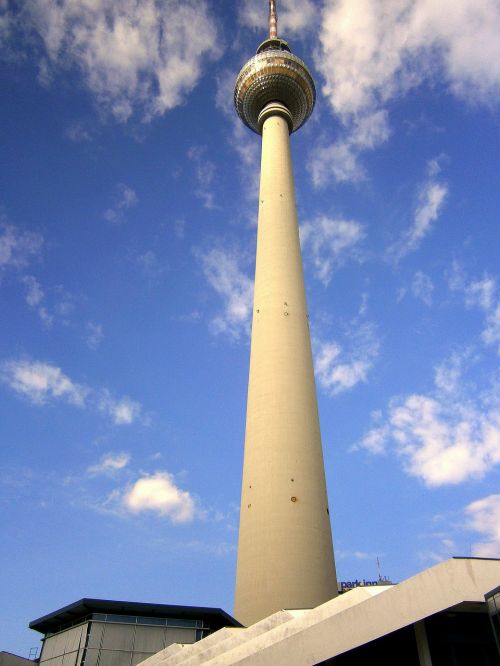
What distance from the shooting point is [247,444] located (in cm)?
3434

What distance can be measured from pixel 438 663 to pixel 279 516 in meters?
15.1

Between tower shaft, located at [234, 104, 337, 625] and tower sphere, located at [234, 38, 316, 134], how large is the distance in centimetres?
1684

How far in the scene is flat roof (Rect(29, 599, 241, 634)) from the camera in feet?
89.1

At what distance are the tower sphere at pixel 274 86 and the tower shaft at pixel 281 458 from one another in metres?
16.8

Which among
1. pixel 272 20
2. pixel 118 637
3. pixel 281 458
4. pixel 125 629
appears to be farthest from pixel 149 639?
pixel 272 20

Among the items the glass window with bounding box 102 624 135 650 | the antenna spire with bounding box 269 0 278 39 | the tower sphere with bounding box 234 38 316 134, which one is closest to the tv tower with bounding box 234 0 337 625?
the glass window with bounding box 102 624 135 650

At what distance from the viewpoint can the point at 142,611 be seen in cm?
2773

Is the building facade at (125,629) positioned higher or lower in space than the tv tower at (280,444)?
lower

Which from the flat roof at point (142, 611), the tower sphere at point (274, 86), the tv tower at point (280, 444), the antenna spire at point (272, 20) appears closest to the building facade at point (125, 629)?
the flat roof at point (142, 611)

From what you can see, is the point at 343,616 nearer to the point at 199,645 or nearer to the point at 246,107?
the point at 199,645

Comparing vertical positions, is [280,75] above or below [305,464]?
above

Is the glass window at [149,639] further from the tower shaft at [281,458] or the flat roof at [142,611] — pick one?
the tower shaft at [281,458]

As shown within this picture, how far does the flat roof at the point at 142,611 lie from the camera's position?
89.1 ft

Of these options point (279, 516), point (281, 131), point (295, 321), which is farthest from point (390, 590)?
point (281, 131)
